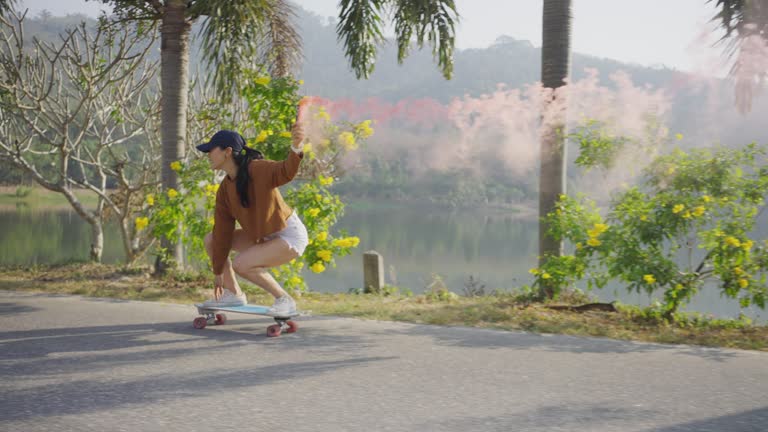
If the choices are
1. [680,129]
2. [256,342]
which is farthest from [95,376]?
[680,129]

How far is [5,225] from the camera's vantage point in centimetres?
2936

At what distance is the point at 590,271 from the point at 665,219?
0.91m

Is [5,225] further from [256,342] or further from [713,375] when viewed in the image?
[713,375]

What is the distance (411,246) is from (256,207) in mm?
26141

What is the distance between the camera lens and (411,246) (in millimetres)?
31141

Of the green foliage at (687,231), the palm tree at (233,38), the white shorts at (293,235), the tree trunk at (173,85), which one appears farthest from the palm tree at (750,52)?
the tree trunk at (173,85)

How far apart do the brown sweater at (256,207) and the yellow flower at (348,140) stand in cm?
255

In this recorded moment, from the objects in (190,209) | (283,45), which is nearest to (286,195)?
(190,209)

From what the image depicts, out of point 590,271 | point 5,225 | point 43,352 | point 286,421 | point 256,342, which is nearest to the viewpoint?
point 286,421

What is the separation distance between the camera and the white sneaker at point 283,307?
201 inches

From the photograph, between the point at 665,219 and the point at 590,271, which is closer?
the point at 665,219

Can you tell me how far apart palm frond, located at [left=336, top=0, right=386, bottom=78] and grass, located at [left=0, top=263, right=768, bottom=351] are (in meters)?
3.23

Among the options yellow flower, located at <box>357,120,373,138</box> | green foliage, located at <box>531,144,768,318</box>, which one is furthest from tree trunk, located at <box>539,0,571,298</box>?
yellow flower, located at <box>357,120,373,138</box>

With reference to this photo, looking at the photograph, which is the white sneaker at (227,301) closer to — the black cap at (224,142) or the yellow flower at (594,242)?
the black cap at (224,142)
